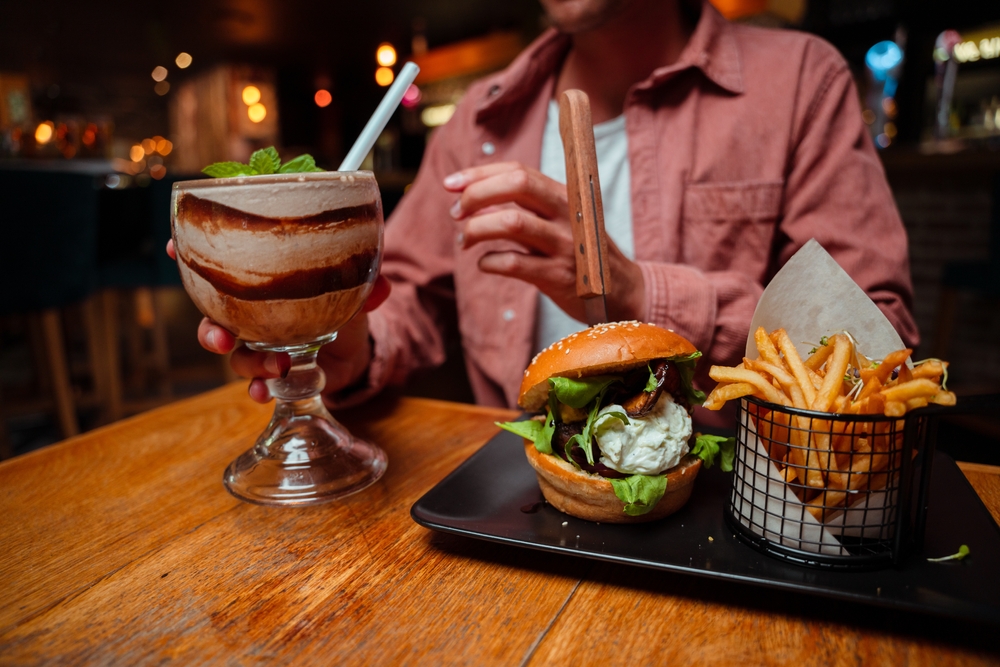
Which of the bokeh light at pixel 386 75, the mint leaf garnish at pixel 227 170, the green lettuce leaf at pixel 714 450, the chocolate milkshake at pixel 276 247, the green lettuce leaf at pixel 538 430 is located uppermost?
the bokeh light at pixel 386 75

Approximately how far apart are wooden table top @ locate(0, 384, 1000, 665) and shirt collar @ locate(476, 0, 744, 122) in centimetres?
94

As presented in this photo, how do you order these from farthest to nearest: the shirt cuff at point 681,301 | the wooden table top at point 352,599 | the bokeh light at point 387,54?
1. the bokeh light at point 387,54
2. the shirt cuff at point 681,301
3. the wooden table top at point 352,599

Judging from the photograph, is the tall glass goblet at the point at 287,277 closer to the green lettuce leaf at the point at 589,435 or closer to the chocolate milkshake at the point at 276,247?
the chocolate milkshake at the point at 276,247

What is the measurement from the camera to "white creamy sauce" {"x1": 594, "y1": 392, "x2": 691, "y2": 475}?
0.67 m

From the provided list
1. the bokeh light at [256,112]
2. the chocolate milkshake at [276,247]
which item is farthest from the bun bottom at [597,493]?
the bokeh light at [256,112]

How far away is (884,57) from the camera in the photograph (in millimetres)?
4828

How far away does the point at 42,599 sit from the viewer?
583 mm

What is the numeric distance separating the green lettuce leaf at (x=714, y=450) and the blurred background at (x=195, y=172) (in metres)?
1.15

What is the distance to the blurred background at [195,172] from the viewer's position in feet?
9.47

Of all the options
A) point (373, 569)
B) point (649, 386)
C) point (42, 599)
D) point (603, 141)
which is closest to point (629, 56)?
point (603, 141)

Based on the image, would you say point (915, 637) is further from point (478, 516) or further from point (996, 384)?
point (996, 384)

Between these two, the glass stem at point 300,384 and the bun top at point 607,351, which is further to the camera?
the glass stem at point 300,384

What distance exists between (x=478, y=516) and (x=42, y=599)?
420 millimetres

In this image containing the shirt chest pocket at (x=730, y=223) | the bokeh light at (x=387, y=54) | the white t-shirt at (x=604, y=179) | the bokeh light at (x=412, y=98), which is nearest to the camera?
the shirt chest pocket at (x=730, y=223)
